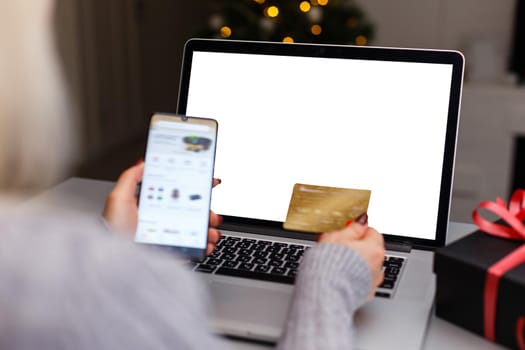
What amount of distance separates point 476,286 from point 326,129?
392mm

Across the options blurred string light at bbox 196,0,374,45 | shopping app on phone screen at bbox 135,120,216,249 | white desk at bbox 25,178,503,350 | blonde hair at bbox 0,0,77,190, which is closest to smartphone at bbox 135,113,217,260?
shopping app on phone screen at bbox 135,120,216,249

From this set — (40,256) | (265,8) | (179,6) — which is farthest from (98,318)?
(179,6)

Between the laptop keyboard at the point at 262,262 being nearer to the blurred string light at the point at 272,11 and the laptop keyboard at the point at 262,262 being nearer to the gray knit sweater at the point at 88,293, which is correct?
the gray knit sweater at the point at 88,293

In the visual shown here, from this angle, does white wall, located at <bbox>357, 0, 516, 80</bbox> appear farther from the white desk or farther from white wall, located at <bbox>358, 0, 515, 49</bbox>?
the white desk

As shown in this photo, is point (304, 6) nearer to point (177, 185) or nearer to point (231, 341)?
point (177, 185)

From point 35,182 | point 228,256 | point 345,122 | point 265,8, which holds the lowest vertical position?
point 35,182

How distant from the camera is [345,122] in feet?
3.45

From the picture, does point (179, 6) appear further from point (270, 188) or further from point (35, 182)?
point (270, 188)

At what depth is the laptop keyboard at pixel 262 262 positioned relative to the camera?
35.1 inches

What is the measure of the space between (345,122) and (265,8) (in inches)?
75.3

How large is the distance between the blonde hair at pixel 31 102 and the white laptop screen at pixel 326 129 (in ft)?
4.63

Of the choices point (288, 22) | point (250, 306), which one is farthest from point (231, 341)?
point (288, 22)

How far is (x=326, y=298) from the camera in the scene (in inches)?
25.5

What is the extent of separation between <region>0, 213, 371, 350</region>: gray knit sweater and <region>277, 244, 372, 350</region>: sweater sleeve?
26 centimetres
